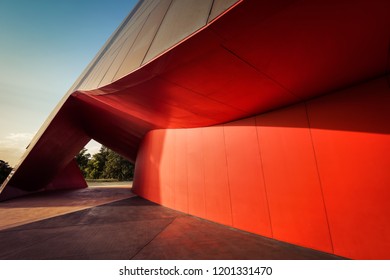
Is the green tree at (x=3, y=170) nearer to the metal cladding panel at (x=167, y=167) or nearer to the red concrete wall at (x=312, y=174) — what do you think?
the metal cladding panel at (x=167, y=167)

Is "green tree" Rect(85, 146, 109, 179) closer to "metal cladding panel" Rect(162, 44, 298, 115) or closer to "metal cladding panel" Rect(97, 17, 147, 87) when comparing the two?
"metal cladding panel" Rect(97, 17, 147, 87)

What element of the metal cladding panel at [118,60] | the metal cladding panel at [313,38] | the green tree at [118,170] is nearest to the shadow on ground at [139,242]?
the metal cladding panel at [313,38]

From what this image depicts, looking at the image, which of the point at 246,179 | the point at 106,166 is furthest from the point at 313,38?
the point at 106,166

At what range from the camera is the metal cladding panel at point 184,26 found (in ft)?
7.86

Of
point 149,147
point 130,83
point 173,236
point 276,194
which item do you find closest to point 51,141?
point 149,147

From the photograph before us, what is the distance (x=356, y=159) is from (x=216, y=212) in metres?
3.78

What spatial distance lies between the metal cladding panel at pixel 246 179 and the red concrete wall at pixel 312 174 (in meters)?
0.02

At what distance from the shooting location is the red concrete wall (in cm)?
276

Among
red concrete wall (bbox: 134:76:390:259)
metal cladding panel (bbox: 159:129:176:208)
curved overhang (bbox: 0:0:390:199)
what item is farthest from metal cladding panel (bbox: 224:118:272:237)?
metal cladding panel (bbox: 159:129:176:208)

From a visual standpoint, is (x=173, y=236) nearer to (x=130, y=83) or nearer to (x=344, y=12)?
(x=130, y=83)

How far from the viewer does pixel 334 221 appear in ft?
9.96

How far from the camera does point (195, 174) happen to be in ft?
20.5

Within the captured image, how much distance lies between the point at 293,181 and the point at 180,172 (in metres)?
4.52

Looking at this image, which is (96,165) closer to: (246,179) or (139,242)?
(139,242)
